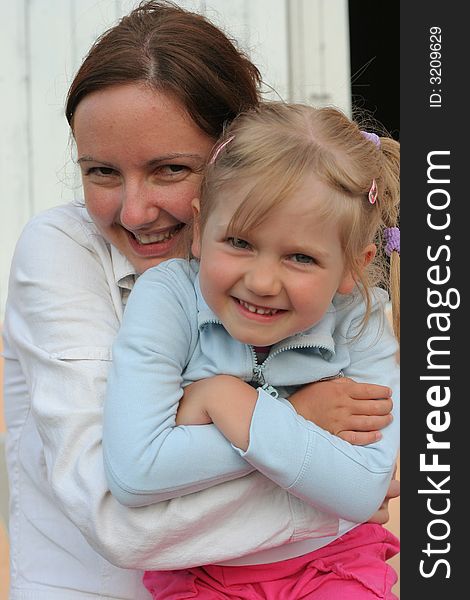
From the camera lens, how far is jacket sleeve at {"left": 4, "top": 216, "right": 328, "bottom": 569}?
5.43 ft

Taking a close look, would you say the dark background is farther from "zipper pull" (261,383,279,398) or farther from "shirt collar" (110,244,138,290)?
"zipper pull" (261,383,279,398)

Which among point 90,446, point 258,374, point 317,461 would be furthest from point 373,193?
point 90,446

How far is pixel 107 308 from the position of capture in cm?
189

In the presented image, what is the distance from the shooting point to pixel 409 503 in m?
1.81

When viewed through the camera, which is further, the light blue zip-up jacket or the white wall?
the white wall

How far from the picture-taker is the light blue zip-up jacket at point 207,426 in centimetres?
160

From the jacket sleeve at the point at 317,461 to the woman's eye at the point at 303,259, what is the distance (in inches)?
8.4

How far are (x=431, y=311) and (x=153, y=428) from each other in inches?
21.1

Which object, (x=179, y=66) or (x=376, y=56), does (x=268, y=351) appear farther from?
(x=376, y=56)

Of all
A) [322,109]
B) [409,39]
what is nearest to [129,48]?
[322,109]

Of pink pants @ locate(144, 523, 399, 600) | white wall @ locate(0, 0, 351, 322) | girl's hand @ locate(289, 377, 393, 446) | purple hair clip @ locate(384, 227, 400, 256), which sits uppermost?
white wall @ locate(0, 0, 351, 322)

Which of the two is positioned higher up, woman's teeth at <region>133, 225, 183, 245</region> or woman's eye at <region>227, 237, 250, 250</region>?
woman's teeth at <region>133, 225, 183, 245</region>

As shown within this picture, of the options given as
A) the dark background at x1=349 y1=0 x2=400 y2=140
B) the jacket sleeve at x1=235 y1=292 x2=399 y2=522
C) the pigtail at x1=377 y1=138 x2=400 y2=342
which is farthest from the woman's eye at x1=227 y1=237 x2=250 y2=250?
the dark background at x1=349 y1=0 x2=400 y2=140

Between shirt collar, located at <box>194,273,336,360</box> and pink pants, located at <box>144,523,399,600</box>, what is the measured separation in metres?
0.35
